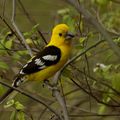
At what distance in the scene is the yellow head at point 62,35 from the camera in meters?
4.37

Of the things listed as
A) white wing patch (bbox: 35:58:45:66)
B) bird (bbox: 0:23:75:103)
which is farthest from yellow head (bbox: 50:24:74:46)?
white wing patch (bbox: 35:58:45:66)

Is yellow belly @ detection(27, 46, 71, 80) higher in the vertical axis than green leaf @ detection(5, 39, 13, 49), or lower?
lower

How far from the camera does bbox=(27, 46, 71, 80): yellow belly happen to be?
14.0 feet

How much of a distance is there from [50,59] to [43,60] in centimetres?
8

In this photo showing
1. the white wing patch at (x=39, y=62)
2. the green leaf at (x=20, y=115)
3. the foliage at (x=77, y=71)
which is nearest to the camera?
the green leaf at (x=20, y=115)

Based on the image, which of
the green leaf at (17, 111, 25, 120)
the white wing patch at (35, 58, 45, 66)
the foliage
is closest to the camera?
the green leaf at (17, 111, 25, 120)

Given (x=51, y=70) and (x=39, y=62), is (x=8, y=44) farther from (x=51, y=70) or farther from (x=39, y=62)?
(x=51, y=70)

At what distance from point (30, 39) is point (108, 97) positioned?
3.24 feet

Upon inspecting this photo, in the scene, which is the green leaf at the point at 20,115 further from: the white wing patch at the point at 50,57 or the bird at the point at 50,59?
the white wing patch at the point at 50,57

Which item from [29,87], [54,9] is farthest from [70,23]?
[54,9]

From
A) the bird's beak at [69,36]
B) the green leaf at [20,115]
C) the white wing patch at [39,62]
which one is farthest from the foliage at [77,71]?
the white wing patch at [39,62]

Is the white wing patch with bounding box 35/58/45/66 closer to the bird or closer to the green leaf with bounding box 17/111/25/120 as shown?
the bird

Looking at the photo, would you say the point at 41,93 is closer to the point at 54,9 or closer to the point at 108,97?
the point at 108,97

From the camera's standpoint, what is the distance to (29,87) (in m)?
6.89
